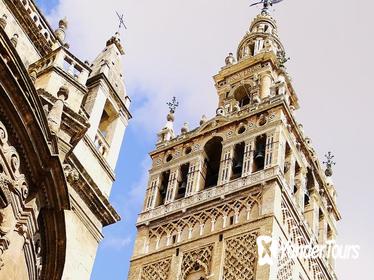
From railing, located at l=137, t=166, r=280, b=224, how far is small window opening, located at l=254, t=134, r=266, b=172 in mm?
978

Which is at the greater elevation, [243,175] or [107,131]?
[243,175]

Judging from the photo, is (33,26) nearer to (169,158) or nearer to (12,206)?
(12,206)

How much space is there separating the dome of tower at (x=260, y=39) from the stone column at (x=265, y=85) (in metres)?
1.90

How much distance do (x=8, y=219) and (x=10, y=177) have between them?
43cm

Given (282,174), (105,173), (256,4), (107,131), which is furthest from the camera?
(256,4)

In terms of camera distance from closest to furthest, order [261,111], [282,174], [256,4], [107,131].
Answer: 1. [107,131]
2. [282,174]
3. [261,111]
4. [256,4]

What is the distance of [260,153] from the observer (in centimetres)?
2941

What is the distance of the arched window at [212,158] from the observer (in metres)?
30.8

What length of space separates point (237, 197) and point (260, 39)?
40.6ft

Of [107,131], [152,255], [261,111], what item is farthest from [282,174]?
[107,131]

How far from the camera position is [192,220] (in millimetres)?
28297

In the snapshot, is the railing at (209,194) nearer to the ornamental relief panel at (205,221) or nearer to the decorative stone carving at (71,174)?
the ornamental relief panel at (205,221)

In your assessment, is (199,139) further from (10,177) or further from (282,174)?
(10,177)

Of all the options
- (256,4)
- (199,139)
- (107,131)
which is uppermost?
(256,4)
